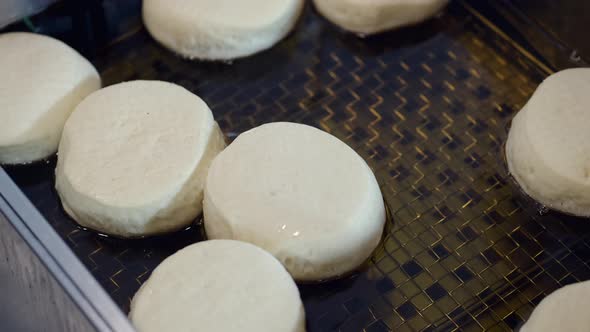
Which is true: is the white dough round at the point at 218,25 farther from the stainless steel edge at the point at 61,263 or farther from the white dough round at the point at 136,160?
the stainless steel edge at the point at 61,263

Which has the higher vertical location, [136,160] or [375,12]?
[375,12]

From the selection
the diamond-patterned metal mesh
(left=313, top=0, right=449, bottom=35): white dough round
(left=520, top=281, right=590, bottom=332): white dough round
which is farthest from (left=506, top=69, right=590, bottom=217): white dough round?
(left=313, top=0, right=449, bottom=35): white dough round

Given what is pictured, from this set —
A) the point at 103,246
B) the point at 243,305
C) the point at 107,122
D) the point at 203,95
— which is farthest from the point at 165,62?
the point at 243,305

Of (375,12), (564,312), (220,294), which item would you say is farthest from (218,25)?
(564,312)

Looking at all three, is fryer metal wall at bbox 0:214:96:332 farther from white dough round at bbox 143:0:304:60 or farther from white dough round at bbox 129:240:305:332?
white dough round at bbox 143:0:304:60

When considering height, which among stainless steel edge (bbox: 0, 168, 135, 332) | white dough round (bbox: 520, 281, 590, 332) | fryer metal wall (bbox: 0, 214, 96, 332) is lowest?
fryer metal wall (bbox: 0, 214, 96, 332)

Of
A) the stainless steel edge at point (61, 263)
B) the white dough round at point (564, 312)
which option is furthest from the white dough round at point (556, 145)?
the stainless steel edge at point (61, 263)

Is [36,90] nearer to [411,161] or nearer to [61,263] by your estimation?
[61,263]
